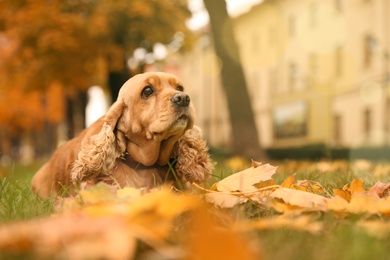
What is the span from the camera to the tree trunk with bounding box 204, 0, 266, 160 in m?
10.8

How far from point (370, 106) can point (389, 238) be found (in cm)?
2871

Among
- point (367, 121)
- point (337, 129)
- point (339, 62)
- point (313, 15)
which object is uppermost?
point (313, 15)

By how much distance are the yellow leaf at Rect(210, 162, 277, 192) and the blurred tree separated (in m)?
11.8

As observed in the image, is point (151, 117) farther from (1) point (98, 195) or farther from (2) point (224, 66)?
(2) point (224, 66)

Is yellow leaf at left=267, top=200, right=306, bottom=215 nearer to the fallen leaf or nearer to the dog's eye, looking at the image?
the fallen leaf

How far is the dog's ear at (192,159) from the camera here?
11.5ft

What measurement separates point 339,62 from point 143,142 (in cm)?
3151

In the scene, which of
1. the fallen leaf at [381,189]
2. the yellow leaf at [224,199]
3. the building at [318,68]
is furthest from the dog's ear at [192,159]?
the building at [318,68]

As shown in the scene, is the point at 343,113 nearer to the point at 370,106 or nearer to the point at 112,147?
the point at 370,106

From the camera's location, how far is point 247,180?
269 cm

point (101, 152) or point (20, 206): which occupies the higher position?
point (101, 152)

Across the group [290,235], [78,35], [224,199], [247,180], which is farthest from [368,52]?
[290,235]

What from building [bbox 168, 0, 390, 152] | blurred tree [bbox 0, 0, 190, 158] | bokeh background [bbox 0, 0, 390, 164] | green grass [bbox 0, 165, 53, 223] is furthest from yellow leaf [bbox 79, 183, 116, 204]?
building [bbox 168, 0, 390, 152]

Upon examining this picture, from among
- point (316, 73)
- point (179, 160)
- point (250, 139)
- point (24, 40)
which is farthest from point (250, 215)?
point (316, 73)
